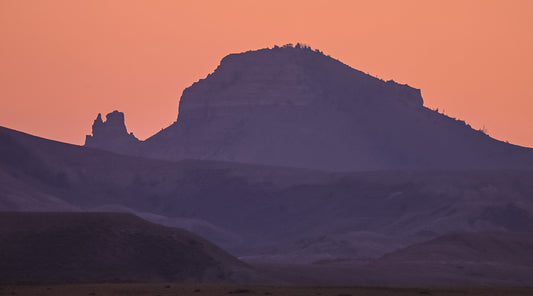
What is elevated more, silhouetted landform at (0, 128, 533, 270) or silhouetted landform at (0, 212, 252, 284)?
silhouetted landform at (0, 128, 533, 270)

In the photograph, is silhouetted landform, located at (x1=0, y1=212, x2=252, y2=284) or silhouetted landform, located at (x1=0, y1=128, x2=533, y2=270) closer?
silhouetted landform, located at (x1=0, y1=212, x2=252, y2=284)

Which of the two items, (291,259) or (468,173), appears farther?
(468,173)

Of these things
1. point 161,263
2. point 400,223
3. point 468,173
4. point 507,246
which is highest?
A: point 468,173

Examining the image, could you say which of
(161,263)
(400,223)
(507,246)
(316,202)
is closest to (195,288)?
(161,263)

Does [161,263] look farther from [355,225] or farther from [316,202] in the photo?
[316,202]

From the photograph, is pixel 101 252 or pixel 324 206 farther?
pixel 324 206

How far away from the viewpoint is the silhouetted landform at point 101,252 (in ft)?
262

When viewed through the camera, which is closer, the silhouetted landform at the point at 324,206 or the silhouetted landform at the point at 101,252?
the silhouetted landform at the point at 101,252

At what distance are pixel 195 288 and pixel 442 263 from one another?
46.3 m

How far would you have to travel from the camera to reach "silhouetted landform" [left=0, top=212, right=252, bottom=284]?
79.8m

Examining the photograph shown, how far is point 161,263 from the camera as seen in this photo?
83062mm

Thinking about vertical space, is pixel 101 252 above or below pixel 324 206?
below

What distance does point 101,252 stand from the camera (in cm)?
8388

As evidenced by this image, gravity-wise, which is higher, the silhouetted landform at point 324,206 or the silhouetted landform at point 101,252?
the silhouetted landform at point 324,206
